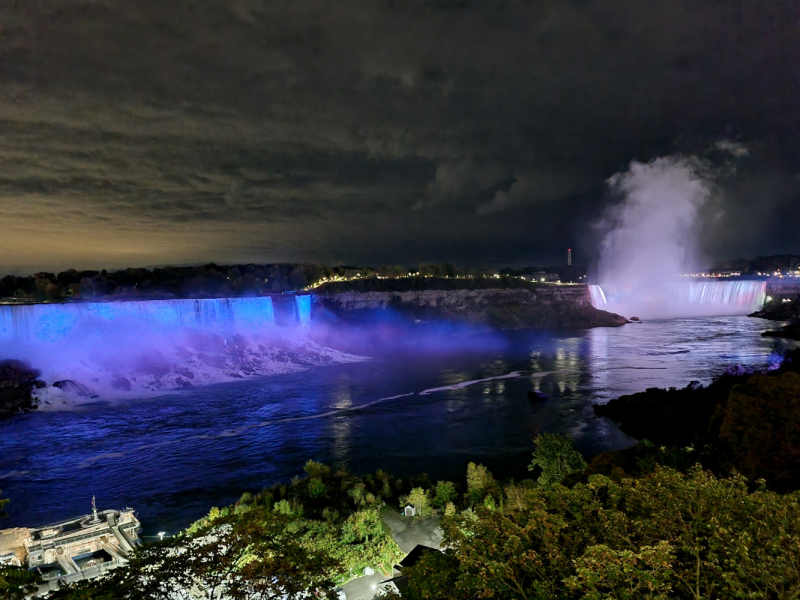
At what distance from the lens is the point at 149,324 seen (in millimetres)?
41625

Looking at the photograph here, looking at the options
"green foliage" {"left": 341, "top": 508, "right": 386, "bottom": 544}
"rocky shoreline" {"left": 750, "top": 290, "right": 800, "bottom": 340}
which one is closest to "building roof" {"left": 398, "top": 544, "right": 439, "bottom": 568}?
"green foliage" {"left": 341, "top": 508, "right": 386, "bottom": 544}

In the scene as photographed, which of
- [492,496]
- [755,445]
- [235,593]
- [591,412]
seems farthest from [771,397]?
[235,593]

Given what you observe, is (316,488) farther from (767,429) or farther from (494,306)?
(494,306)

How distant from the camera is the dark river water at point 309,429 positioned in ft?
56.7

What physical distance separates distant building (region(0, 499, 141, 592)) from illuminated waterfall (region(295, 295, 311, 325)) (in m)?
42.8

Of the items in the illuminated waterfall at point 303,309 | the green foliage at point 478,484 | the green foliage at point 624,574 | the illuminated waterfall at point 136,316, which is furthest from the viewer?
the illuminated waterfall at point 303,309

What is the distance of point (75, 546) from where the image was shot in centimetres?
1196

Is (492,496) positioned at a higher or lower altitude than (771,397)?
lower

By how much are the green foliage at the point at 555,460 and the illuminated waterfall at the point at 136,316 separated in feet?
119

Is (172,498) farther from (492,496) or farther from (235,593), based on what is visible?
(235,593)

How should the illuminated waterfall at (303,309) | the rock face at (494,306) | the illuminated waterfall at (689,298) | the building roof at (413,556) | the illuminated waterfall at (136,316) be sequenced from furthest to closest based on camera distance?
the illuminated waterfall at (689,298) → the rock face at (494,306) → the illuminated waterfall at (303,309) → the illuminated waterfall at (136,316) → the building roof at (413,556)

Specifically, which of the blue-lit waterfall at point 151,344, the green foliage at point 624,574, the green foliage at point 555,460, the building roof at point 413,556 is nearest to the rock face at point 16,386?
the blue-lit waterfall at point 151,344

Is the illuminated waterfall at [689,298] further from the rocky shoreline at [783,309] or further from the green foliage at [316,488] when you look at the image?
the green foliage at [316,488]

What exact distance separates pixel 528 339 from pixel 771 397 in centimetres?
4584
